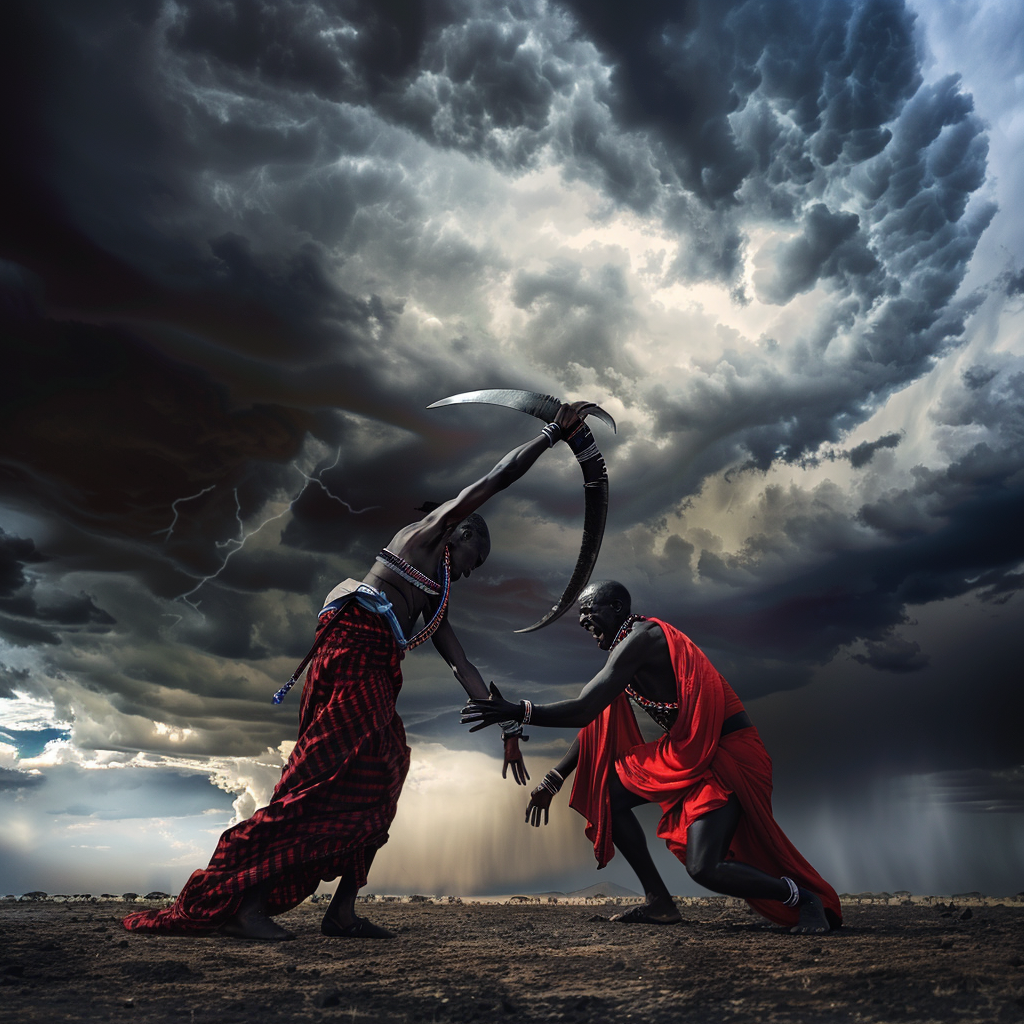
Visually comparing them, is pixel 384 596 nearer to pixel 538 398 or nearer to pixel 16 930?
pixel 538 398

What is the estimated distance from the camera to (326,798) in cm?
511

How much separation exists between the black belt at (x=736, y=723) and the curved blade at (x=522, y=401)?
2.43m

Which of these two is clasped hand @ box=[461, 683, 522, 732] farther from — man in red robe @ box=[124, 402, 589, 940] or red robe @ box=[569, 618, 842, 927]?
red robe @ box=[569, 618, 842, 927]

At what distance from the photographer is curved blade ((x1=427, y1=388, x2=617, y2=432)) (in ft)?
19.7

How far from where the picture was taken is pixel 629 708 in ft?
21.4

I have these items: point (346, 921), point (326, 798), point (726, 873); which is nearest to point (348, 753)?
point (326, 798)

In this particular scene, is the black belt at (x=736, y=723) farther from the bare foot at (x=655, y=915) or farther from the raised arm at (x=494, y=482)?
the raised arm at (x=494, y=482)

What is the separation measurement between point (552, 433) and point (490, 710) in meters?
2.27

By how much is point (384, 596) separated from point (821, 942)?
351 centimetres

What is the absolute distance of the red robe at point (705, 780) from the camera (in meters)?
5.36

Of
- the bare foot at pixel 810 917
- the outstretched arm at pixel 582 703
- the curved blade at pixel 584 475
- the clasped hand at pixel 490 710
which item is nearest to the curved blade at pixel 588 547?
the curved blade at pixel 584 475

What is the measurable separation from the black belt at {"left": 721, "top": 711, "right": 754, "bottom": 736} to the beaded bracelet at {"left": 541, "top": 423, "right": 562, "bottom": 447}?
2440 millimetres

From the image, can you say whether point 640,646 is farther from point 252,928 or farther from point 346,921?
point 252,928

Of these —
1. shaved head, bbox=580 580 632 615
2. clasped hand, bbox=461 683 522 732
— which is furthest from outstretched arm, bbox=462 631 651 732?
shaved head, bbox=580 580 632 615
